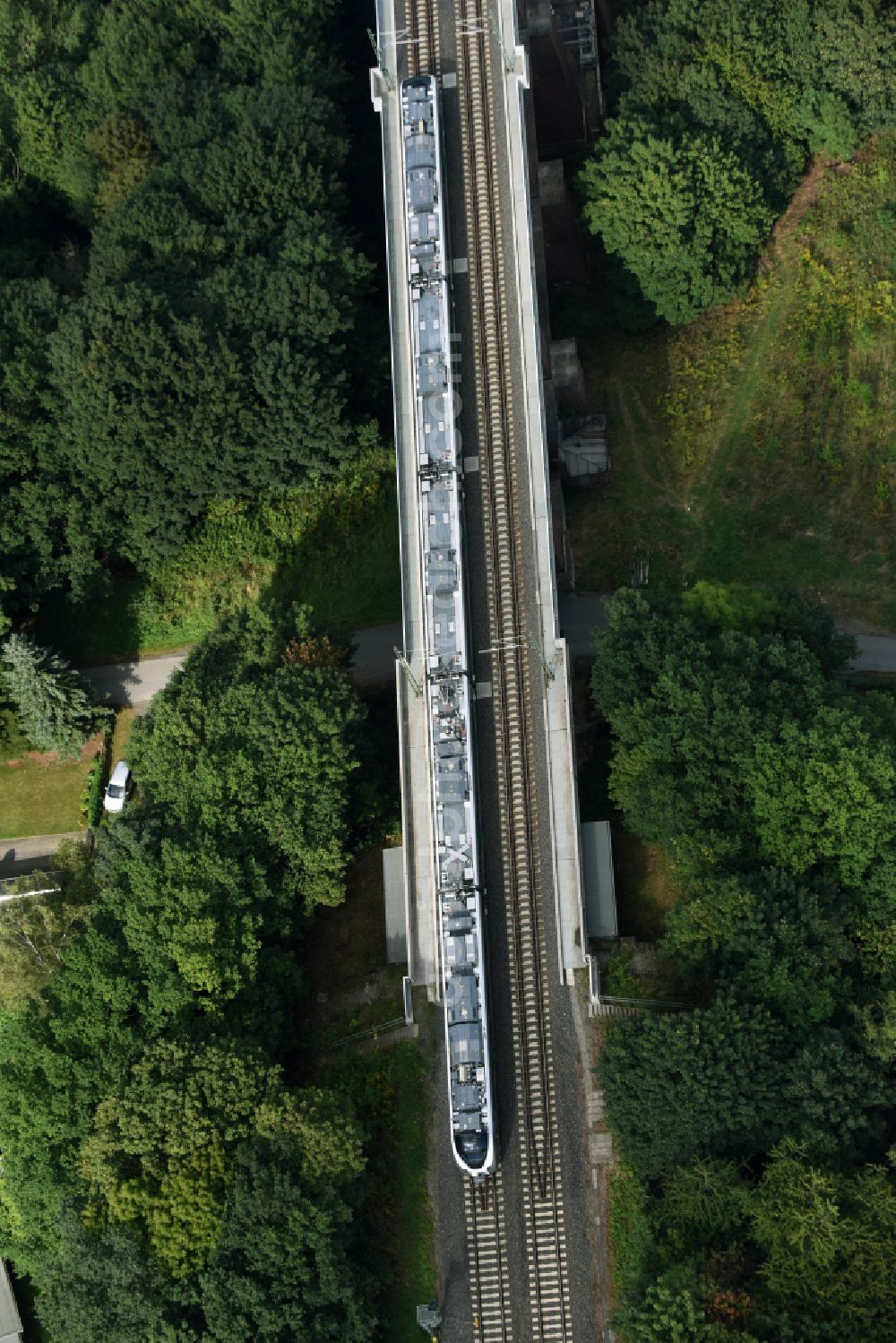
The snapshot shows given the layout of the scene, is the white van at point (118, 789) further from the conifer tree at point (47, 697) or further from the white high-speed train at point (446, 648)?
the white high-speed train at point (446, 648)

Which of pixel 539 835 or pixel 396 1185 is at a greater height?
pixel 539 835

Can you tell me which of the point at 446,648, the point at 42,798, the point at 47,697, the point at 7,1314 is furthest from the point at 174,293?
the point at 7,1314

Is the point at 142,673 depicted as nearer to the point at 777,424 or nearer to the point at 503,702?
the point at 503,702

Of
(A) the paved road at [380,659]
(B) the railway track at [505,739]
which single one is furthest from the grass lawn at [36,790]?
(B) the railway track at [505,739]

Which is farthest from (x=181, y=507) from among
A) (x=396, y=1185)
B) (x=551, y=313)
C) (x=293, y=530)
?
(x=396, y=1185)

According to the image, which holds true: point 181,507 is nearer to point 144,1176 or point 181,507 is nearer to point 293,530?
point 293,530

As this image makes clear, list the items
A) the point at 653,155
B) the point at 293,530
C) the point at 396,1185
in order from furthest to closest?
the point at 293,530 → the point at 653,155 → the point at 396,1185

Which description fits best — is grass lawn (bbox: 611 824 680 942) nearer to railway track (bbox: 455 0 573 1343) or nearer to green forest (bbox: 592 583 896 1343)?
green forest (bbox: 592 583 896 1343)
